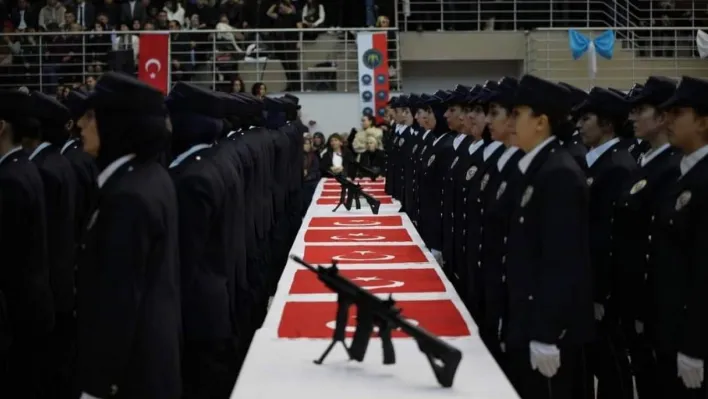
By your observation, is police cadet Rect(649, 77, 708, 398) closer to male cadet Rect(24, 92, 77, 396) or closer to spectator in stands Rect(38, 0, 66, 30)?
male cadet Rect(24, 92, 77, 396)

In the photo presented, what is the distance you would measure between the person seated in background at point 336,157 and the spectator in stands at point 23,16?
6.35m

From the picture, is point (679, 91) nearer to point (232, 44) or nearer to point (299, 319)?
point (299, 319)

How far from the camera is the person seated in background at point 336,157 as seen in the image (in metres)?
12.3

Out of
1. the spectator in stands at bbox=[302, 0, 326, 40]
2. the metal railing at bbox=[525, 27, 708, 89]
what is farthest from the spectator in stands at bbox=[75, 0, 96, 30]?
the metal railing at bbox=[525, 27, 708, 89]

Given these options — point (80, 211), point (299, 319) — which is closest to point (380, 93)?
point (80, 211)

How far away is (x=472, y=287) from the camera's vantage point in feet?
15.9

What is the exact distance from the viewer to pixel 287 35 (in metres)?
16.0

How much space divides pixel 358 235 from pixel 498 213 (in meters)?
2.70

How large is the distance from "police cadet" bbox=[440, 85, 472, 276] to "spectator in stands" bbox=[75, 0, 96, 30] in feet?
Result: 35.3

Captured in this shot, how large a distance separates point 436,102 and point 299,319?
13.1 ft

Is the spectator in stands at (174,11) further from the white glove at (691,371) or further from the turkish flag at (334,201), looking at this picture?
the white glove at (691,371)

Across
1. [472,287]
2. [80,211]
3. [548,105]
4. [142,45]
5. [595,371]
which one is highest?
[142,45]

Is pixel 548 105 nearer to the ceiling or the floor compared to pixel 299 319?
nearer to the ceiling

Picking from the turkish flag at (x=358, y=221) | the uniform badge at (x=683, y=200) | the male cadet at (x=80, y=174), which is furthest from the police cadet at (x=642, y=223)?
the turkish flag at (x=358, y=221)
